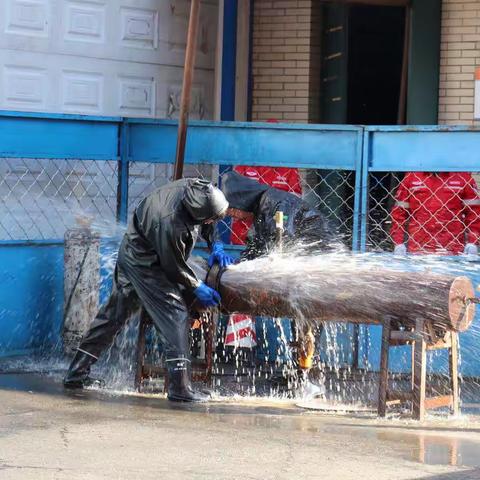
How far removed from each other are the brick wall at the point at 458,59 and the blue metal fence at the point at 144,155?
172cm

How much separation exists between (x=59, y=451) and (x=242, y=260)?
2949 millimetres

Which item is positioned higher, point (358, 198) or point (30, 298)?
point (358, 198)

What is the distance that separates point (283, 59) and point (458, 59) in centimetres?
174

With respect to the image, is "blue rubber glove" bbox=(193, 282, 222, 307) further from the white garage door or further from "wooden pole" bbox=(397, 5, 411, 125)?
"wooden pole" bbox=(397, 5, 411, 125)

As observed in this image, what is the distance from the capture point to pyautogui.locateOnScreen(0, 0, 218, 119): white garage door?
10867mm

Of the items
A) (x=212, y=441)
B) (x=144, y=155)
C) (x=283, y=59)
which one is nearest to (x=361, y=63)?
(x=283, y=59)

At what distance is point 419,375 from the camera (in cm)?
804

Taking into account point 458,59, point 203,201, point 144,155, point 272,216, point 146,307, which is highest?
point 458,59

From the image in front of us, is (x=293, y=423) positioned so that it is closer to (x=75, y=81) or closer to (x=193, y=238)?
(x=193, y=238)

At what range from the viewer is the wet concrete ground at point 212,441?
21.9 feet

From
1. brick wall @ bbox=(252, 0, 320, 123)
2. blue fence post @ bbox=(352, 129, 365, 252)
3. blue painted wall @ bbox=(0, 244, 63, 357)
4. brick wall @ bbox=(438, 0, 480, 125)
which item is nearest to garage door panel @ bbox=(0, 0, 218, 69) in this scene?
brick wall @ bbox=(252, 0, 320, 123)

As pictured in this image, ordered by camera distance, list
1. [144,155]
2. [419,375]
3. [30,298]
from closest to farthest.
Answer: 1. [419,375]
2. [30,298]
3. [144,155]

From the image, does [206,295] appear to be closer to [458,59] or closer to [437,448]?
[437,448]

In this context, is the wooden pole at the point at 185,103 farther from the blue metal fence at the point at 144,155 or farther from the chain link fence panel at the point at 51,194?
the chain link fence panel at the point at 51,194
